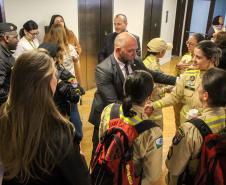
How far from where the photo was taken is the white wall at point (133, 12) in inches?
207

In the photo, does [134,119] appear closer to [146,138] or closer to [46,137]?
[146,138]

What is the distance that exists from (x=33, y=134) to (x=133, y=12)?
18.1ft

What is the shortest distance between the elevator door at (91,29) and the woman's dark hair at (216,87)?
368 cm

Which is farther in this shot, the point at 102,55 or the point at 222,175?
the point at 102,55

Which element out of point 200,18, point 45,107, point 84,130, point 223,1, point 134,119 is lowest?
point 84,130

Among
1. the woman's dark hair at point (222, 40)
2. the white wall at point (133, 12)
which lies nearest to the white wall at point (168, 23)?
the white wall at point (133, 12)

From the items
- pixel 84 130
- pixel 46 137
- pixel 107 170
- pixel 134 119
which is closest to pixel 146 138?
pixel 134 119

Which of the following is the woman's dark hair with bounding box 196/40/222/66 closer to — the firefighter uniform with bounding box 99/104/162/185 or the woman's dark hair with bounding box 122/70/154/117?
the woman's dark hair with bounding box 122/70/154/117

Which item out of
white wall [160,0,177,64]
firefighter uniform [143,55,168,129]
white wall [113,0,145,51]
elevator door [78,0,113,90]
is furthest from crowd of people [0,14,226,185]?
white wall [160,0,177,64]

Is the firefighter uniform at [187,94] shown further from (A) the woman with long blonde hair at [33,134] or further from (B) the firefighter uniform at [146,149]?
(A) the woman with long blonde hair at [33,134]

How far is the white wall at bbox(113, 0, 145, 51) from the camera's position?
525 centimetres

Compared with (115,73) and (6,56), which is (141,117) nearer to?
(115,73)

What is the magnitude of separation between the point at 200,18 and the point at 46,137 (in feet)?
30.2

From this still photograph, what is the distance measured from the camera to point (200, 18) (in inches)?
338
